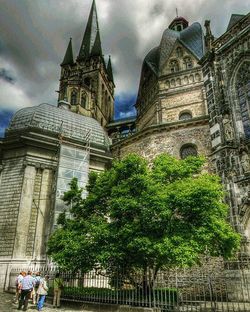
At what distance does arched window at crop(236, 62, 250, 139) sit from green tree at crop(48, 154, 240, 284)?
532 cm

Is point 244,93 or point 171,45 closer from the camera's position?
point 244,93

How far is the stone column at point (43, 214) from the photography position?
1742 cm

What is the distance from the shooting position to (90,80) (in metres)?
52.6

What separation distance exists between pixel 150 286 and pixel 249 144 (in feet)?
27.8

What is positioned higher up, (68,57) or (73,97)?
(68,57)

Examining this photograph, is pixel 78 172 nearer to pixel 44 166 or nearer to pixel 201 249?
pixel 44 166

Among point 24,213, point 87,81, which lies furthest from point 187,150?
point 87,81

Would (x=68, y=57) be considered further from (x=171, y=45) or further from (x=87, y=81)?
(x=171, y=45)

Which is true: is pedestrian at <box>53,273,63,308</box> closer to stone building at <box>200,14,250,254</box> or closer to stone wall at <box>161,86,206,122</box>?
stone building at <box>200,14,250,254</box>

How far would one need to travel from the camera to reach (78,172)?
66.5ft

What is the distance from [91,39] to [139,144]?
45.1 metres

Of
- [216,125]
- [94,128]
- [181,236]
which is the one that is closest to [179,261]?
[181,236]

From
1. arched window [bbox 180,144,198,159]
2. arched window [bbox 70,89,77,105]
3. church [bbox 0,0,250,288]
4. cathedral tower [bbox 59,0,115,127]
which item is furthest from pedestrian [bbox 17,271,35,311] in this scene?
arched window [bbox 70,89,77,105]

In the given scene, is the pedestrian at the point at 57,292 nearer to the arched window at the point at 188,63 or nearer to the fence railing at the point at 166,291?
the fence railing at the point at 166,291
